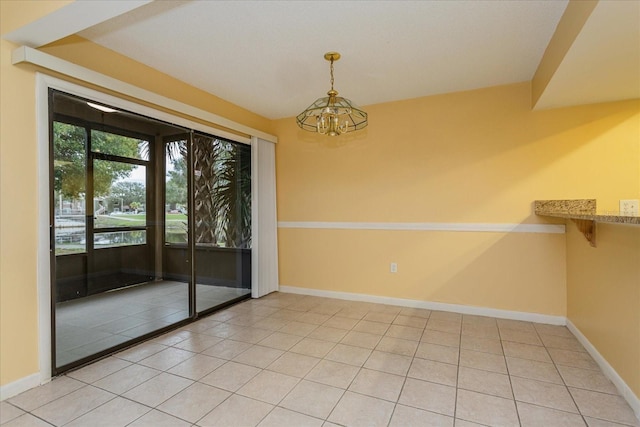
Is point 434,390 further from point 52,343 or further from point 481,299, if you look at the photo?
point 52,343

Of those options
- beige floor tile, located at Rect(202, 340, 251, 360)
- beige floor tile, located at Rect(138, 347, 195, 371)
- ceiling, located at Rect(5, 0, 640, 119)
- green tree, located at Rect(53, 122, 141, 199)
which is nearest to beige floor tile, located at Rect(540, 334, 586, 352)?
ceiling, located at Rect(5, 0, 640, 119)

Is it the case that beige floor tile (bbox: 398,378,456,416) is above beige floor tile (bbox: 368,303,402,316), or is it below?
below

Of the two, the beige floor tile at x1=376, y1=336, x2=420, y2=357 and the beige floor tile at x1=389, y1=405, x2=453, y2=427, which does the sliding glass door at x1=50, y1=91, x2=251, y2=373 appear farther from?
the beige floor tile at x1=389, y1=405, x2=453, y2=427

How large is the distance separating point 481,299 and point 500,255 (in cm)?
54

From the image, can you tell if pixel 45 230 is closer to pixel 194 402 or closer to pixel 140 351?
pixel 140 351

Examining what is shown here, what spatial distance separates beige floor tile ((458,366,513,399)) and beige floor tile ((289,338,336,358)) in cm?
106

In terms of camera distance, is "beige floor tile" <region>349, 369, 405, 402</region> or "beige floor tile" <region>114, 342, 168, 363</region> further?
"beige floor tile" <region>114, 342, 168, 363</region>

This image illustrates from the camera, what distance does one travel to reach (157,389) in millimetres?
2154

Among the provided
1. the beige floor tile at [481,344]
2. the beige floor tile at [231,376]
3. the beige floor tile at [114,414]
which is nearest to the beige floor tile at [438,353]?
the beige floor tile at [481,344]

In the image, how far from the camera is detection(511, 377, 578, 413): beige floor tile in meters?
1.97

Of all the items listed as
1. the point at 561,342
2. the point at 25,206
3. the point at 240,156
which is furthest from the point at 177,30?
the point at 561,342

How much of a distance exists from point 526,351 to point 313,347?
1803 millimetres

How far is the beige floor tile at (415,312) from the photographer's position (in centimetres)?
362

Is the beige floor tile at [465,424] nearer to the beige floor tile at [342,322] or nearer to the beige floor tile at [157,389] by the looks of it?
the beige floor tile at [342,322]
